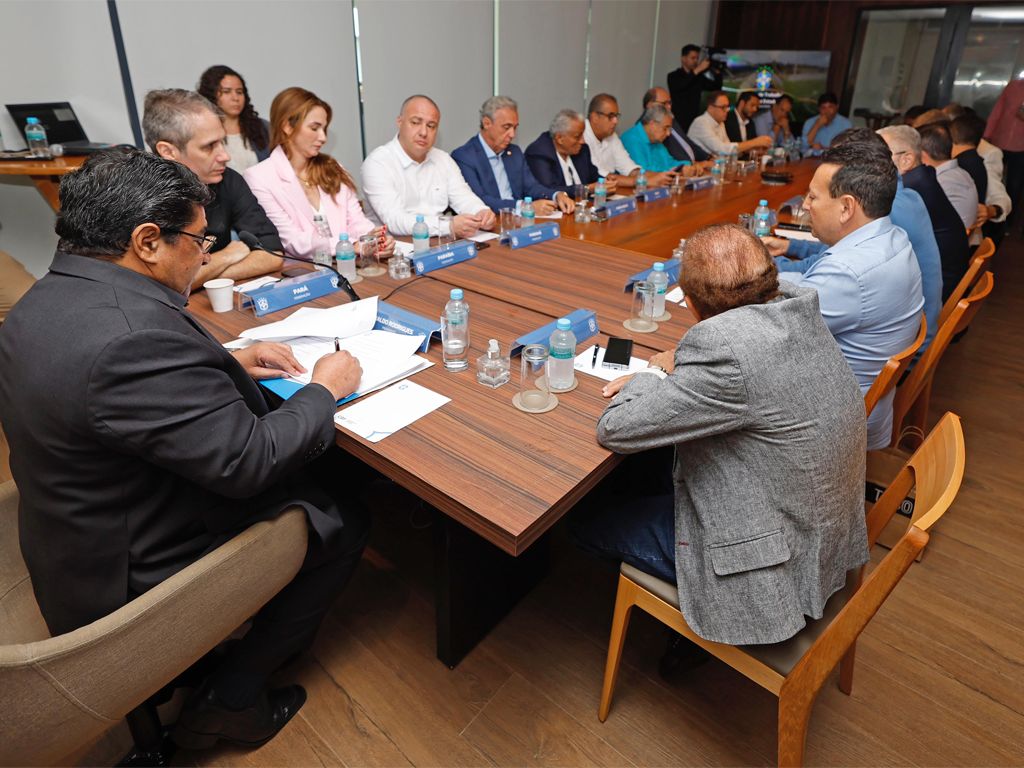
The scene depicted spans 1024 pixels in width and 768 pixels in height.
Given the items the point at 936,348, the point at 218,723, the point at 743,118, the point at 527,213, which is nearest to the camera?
the point at 218,723

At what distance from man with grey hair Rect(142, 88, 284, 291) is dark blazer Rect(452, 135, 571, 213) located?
1594mm

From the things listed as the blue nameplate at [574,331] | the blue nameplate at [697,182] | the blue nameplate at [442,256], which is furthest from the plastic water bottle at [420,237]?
the blue nameplate at [697,182]

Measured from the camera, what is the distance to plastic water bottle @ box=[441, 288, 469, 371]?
1576 mm

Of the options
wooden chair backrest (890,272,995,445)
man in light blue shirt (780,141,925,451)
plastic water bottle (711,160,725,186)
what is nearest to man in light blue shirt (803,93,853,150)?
plastic water bottle (711,160,725,186)

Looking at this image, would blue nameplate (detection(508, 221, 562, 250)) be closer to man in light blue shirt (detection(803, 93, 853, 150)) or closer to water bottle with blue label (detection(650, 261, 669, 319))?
water bottle with blue label (detection(650, 261, 669, 319))

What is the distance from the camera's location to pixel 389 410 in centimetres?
138

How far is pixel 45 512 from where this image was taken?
103 cm

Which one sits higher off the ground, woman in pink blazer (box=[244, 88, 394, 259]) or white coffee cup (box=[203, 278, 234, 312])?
woman in pink blazer (box=[244, 88, 394, 259])

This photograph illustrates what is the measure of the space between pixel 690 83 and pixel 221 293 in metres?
6.55

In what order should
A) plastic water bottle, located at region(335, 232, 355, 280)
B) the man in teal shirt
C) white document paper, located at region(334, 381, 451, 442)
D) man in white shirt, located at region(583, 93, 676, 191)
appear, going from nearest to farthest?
white document paper, located at region(334, 381, 451, 442) → plastic water bottle, located at region(335, 232, 355, 280) → man in white shirt, located at region(583, 93, 676, 191) → the man in teal shirt

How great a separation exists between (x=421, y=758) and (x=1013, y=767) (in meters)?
1.43

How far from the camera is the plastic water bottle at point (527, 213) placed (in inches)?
125

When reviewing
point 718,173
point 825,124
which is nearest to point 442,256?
point 718,173

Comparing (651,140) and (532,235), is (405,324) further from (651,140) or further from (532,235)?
(651,140)
